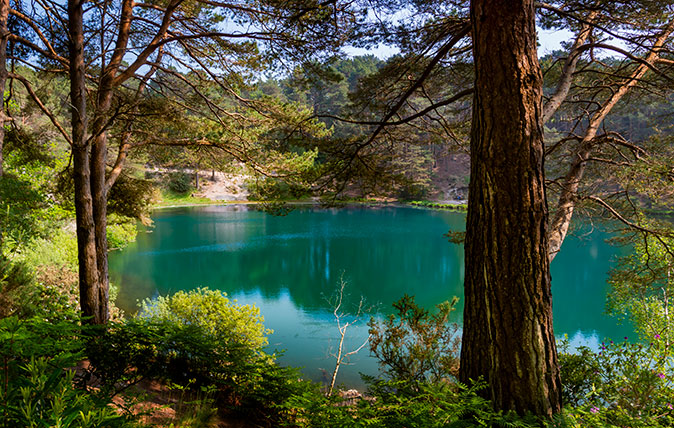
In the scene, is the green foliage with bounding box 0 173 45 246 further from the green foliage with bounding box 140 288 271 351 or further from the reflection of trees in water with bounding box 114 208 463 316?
the reflection of trees in water with bounding box 114 208 463 316

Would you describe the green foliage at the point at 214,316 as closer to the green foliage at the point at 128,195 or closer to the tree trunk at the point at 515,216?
the green foliage at the point at 128,195

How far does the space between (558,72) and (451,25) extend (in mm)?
3246

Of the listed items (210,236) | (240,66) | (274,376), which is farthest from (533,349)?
(210,236)

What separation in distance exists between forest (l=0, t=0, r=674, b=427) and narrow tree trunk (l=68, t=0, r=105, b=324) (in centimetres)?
2

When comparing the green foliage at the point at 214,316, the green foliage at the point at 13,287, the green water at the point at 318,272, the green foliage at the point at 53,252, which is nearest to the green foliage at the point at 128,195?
the green foliage at the point at 13,287

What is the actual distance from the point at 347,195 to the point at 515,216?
8.30ft

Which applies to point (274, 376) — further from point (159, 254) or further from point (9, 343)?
point (159, 254)

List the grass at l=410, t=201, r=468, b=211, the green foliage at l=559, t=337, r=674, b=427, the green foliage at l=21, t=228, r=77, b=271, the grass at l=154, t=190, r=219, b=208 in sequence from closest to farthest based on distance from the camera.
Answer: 1. the green foliage at l=559, t=337, r=674, b=427
2. the green foliage at l=21, t=228, r=77, b=271
3. the grass at l=410, t=201, r=468, b=211
4. the grass at l=154, t=190, r=219, b=208

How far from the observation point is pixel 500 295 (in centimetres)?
188

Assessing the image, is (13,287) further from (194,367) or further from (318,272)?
(318,272)

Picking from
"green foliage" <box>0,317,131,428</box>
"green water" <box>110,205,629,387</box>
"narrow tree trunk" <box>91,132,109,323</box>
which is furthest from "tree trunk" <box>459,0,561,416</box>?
"narrow tree trunk" <box>91,132,109,323</box>

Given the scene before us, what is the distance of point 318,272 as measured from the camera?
44.6ft

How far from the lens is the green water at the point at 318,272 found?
29.2 feet

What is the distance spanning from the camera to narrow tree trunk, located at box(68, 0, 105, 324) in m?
3.80
